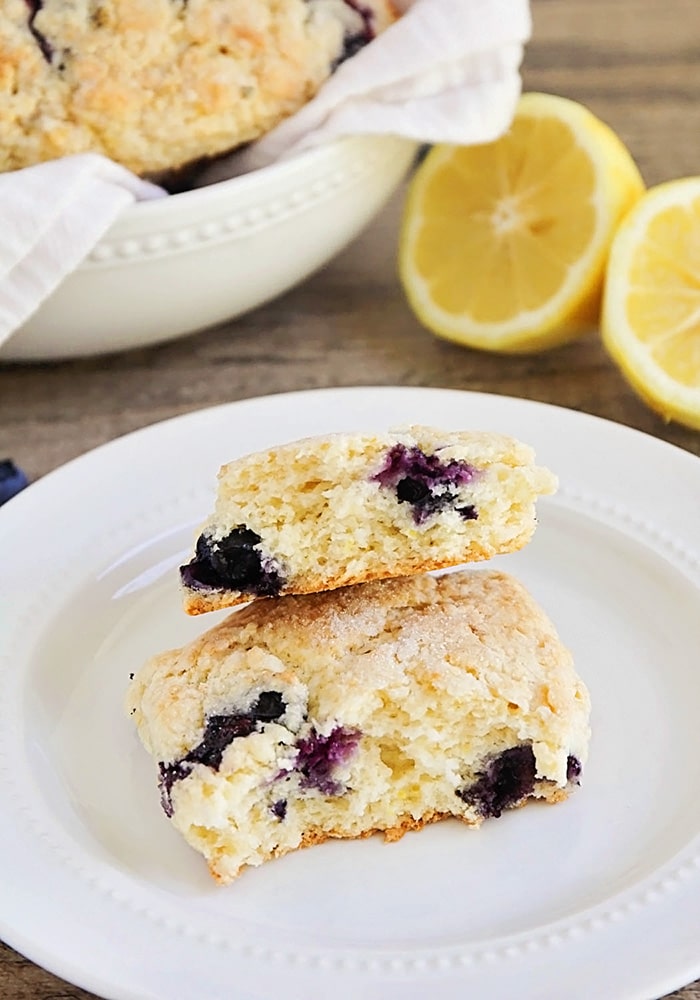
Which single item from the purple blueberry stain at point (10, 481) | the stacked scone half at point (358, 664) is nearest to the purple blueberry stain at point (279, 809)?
the stacked scone half at point (358, 664)

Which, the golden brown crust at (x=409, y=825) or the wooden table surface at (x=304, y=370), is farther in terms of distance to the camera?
the wooden table surface at (x=304, y=370)

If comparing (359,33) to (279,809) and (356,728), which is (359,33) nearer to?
(356,728)

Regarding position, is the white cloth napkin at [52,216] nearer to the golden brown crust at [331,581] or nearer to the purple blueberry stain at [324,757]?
the golden brown crust at [331,581]

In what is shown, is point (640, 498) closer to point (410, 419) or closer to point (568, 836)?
point (410, 419)

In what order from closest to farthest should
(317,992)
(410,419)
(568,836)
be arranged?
(317,992), (568,836), (410,419)

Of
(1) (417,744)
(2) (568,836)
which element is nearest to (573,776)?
(2) (568,836)

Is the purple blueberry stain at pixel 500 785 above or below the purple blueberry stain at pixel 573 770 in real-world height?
above

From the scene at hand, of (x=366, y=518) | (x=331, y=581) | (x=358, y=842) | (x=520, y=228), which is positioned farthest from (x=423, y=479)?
(x=520, y=228)
